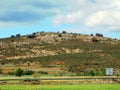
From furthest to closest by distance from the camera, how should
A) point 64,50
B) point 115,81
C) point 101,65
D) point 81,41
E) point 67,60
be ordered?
point 81,41 < point 64,50 < point 67,60 < point 101,65 < point 115,81

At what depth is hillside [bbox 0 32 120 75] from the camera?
385ft

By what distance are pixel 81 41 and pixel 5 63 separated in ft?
114

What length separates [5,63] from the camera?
130 m

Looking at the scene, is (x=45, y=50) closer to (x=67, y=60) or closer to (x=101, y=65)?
(x=67, y=60)

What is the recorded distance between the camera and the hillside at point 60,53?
117 meters

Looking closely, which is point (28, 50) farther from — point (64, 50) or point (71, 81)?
point (71, 81)

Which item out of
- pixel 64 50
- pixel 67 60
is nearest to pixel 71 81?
pixel 67 60

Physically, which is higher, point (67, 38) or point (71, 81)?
point (67, 38)

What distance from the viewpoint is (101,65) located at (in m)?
116

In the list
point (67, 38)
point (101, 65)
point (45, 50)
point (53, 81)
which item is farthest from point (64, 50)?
point (53, 81)

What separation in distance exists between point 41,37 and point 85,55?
3454 cm

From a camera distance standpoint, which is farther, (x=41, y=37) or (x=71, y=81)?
(x=41, y=37)

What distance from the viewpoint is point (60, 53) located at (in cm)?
14012

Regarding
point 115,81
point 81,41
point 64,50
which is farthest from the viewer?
point 81,41
